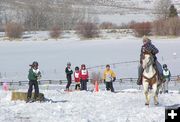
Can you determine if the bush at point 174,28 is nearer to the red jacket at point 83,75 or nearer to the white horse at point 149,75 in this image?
the red jacket at point 83,75

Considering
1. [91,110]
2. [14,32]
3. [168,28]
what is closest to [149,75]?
[91,110]

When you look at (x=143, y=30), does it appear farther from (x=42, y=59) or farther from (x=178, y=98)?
(x=178, y=98)

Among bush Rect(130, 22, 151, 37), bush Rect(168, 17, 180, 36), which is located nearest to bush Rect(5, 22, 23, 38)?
bush Rect(130, 22, 151, 37)

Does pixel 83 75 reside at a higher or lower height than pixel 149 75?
lower

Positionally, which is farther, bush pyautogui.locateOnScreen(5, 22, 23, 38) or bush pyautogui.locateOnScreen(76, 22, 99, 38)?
bush pyautogui.locateOnScreen(5, 22, 23, 38)

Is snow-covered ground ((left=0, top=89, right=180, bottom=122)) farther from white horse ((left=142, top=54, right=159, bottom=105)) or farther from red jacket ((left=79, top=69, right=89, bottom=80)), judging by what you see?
red jacket ((left=79, top=69, right=89, bottom=80))

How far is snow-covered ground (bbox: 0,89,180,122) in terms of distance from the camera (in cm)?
1150

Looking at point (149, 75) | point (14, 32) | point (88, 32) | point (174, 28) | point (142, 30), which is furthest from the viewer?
point (14, 32)

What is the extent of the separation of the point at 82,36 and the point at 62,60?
5345 centimetres

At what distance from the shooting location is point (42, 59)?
193 ft

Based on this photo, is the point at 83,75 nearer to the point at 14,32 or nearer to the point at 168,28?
the point at 168,28

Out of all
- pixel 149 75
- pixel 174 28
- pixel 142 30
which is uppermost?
pixel 174 28

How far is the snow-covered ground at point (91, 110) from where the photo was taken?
11500 millimetres

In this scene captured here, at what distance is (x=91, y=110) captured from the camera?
42.9 feet
